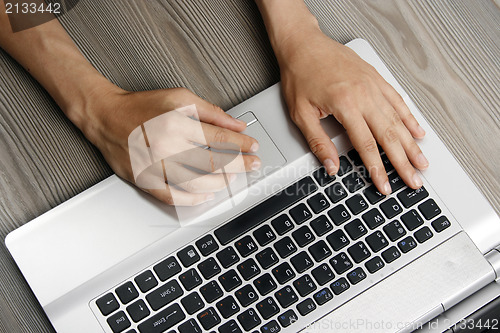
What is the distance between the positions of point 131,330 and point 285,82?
0.34 metres

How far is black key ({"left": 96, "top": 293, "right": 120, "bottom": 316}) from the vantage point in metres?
0.50

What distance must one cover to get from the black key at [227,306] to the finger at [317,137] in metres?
0.18

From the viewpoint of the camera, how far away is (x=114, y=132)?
562mm

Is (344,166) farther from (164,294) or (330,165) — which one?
(164,294)

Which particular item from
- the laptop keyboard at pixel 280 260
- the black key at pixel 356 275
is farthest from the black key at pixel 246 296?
the black key at pixel 356 275

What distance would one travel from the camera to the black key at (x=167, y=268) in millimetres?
503

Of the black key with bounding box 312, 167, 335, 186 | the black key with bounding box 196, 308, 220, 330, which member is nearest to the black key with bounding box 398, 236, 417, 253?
the black key with bounding box 312, 167, 335, 186

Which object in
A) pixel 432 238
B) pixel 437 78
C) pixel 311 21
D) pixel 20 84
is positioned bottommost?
pixel 432 238

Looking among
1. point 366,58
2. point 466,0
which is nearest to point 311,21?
point 366,58

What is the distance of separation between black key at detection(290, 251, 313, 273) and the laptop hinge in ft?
0.65

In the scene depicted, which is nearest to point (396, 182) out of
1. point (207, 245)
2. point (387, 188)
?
point (387, 188)

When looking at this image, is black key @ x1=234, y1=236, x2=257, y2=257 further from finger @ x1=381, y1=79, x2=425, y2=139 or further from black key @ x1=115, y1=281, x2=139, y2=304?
finger @ x1=381, y1=79, x2=425, y2=139

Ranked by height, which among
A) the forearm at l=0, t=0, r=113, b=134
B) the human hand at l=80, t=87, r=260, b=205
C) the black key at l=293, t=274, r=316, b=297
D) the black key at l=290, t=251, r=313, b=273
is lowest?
the black key at l=293, t=274, r=316, b=297

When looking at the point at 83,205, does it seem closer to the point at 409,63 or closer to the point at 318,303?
the point at 318,303
